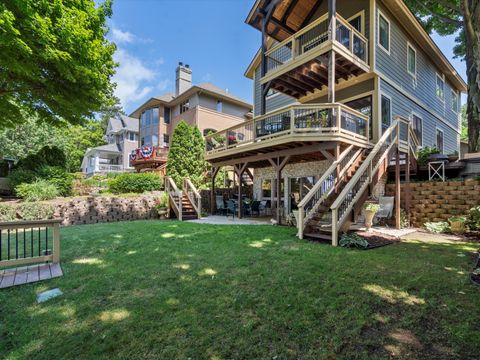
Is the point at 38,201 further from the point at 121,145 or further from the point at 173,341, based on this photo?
the point at 121,145

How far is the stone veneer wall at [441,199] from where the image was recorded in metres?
7.84

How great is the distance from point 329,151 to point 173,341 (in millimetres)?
7714

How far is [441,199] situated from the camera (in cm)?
838

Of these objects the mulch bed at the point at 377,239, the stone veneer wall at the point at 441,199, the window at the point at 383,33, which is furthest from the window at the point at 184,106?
the mulch bed at the point at 377,239

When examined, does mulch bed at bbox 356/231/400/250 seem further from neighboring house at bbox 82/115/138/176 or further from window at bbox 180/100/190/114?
neighboring house at bbox 82/115/138/176

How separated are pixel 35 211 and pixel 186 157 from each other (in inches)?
328

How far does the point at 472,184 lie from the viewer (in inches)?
307

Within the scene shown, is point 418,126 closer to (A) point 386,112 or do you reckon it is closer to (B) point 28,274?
(A) point 386,112

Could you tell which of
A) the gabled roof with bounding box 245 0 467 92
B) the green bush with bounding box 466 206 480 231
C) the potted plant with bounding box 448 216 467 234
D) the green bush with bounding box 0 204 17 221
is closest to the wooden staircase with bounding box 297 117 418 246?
the potted plant with bounding box 448 216 467 234

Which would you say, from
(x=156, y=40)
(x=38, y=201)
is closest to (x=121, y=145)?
(x=156, y=40)

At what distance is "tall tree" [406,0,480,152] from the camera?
3.78 metres

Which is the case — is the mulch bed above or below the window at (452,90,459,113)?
below

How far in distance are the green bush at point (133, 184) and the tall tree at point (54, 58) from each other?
342cm

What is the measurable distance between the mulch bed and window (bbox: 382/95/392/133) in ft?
17.1
